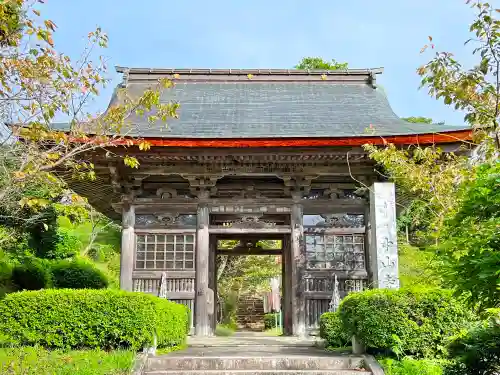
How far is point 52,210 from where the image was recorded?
18625mm

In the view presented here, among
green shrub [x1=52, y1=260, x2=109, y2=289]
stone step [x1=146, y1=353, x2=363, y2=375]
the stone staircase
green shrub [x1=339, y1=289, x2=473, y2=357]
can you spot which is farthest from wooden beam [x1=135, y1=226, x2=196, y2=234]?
green shrub [x1=52, y1=260, x2=109, y2=289]

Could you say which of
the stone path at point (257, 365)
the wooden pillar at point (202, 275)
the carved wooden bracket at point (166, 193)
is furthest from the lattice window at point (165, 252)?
the stone path at point (257, 365)

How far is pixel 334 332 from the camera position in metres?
9.83

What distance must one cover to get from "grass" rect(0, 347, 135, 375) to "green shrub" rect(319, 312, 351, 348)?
384 cm

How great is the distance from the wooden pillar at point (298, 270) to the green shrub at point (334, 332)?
57.9 inches

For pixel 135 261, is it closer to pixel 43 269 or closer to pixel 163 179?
pixel 163 179

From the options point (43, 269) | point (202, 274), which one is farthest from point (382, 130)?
point (43, 269)

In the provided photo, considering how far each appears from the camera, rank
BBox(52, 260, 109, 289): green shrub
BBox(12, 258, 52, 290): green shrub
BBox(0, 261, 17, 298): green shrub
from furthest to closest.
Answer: BBox(52, 260, 109, 289): green shrub, BBox(12, 258, 52, 290): green shrub, BBox(0, 261, 17, 298): green shrub

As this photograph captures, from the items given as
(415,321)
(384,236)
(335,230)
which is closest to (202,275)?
(335,230)

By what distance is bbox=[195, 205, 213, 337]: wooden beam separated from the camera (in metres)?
11.8

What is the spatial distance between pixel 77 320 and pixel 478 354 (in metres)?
5.45

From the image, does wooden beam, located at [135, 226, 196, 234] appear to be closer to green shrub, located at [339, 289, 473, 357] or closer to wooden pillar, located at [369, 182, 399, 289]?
wooden pillar, located at [369, 182, 399, 289]

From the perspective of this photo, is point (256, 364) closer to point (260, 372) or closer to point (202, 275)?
point (260, 372)

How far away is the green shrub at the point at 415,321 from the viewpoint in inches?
295
